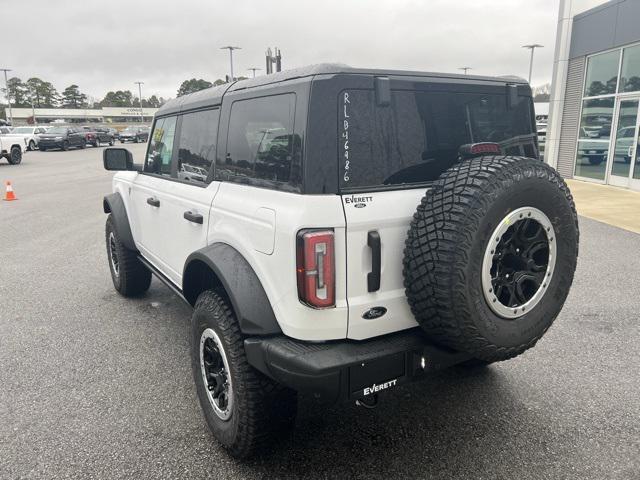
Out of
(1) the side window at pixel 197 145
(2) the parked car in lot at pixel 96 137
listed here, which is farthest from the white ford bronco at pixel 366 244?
(2) the parked car in lot at pixel 96 137

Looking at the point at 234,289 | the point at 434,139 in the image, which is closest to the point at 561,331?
the point at 434,139

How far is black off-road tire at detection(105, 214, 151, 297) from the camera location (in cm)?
489

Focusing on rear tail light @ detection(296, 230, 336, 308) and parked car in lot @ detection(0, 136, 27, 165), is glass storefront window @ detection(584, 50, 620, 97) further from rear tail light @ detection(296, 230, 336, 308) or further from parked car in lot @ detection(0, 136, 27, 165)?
parked car in lot @ detection(0, 136, 27, 165)

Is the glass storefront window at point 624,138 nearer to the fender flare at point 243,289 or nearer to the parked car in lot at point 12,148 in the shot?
the fender flare at point 243,289

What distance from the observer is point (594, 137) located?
1411 centimetres

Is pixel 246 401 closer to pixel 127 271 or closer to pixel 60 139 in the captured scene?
pixel 127 271

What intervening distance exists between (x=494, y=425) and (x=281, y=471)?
1.29 m

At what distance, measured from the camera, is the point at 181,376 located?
357cm

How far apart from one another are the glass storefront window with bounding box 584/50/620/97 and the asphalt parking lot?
34.6 feet

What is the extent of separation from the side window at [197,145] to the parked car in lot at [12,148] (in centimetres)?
2171

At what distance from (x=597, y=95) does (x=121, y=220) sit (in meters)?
13.9

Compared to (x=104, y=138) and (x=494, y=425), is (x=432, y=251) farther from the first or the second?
(x=104, y=138)

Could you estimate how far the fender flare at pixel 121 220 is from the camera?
4605mm

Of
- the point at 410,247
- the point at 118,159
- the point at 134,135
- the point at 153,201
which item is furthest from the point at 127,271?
the point at 134,135
